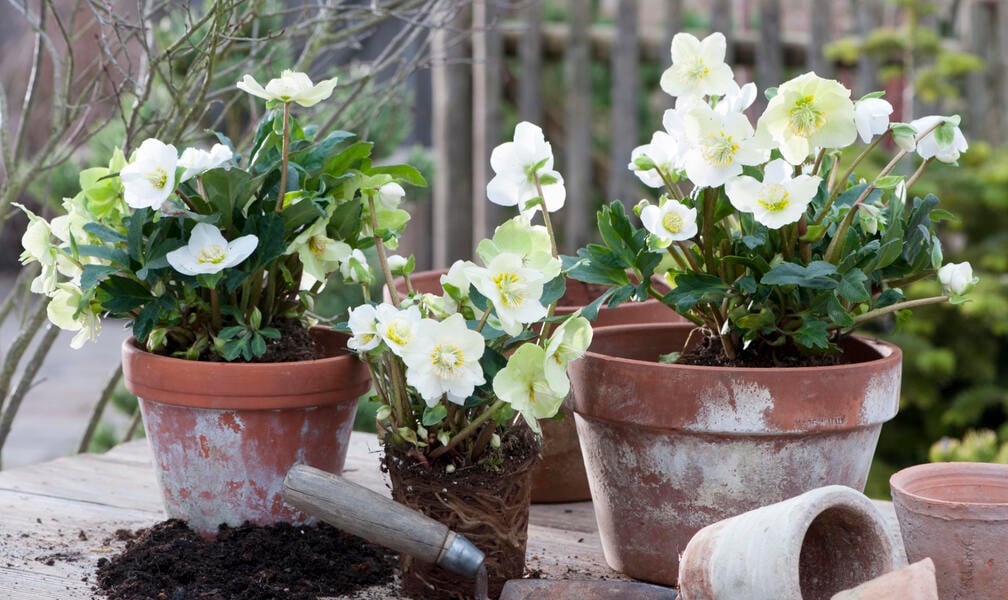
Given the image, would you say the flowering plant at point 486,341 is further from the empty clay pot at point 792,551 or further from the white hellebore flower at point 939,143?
the white hellebore flower at point 939,143

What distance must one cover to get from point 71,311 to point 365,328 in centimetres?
35

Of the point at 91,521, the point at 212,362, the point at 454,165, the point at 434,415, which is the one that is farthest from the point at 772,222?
the point at 454,165

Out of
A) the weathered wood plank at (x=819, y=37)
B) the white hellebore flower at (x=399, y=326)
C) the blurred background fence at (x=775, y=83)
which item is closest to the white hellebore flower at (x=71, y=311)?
the white hellebore flower at (x=399, y=326)

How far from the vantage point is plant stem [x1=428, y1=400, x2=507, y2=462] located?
3.24 ft

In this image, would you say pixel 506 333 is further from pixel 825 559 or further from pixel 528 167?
pixel 825 559

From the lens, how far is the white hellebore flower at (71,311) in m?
1.11

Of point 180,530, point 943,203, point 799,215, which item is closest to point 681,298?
point 799,215

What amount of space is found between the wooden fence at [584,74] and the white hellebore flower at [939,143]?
2.23 meters

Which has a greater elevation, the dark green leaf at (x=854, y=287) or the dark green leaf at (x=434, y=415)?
the dark green leaf at (x=854, y=287)

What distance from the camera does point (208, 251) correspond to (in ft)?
3.43

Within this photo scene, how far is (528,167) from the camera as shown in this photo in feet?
3.39

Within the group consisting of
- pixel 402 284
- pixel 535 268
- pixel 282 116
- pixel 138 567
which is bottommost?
pixel 138 567

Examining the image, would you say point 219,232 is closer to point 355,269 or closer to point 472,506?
point 355,269

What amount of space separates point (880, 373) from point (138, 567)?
0.74 meters
